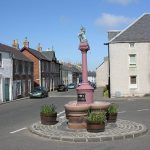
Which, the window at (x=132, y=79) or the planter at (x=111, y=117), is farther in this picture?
the window at (x=132, y=79)

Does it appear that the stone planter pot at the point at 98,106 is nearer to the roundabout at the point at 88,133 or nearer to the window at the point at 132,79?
the roundabout at the point at 88,133

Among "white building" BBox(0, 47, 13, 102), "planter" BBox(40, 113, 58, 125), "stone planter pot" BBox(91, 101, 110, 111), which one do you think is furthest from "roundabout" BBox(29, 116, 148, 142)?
"white building" BBox(0, 47, 13, 102)

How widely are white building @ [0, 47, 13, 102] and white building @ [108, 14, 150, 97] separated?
12.9 metres

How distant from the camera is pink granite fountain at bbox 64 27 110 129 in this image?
15.9m

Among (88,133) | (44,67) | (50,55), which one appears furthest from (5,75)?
(50,55)

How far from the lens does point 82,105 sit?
1628 cm

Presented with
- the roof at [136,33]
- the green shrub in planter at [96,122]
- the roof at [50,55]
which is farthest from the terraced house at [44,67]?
the green shrub in planter at [96,122]

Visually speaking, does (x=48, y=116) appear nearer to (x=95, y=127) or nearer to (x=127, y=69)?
(x=95, y=127)

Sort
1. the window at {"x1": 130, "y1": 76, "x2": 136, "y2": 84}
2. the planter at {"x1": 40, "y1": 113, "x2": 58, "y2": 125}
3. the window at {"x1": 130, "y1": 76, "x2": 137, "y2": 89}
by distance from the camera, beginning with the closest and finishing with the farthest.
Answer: the planter at {"x1": 40, "y1": 113, "x2": 58, "y2": 125}
the window at {"x1": 130, "y1": 76, "x2": 137, "y2": 89}
the window at {"x1": 130, "y1": 76, "x2": 136, "y2": 84}

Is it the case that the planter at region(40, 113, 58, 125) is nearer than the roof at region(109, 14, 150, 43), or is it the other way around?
the planter at region(40, 113, 58, 125)

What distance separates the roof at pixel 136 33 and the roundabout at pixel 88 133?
99.6 ft

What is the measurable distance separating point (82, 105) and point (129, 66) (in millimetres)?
30836

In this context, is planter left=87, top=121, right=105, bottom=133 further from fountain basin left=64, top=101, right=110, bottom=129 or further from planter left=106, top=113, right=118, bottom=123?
planter left=106, top=113, right=118, bottom=123

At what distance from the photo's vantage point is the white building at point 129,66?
46.2 meters
